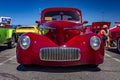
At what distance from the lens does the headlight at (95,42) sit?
7.12 meters

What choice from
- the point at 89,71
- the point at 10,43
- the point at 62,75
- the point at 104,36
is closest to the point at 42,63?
the point at 62,75

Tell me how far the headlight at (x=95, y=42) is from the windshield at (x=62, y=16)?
2485 millimetres

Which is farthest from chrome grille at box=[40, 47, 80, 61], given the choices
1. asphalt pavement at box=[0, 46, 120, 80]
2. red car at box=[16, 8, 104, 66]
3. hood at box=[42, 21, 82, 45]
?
hood at box=[42, 21, 82, 45]

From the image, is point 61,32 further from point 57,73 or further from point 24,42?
point 57,73

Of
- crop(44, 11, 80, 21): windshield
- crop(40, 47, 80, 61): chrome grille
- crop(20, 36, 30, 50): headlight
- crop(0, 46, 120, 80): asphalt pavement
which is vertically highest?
crop(44, 11, 80, 21): windshield

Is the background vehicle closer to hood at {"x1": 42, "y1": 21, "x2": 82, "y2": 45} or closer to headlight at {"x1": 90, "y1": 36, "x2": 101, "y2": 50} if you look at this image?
hood at {"x1": 42, "y1": 21, "x2": 82, "y2": 45}

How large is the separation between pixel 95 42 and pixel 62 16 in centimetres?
291

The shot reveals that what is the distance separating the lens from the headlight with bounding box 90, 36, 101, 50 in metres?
7.12

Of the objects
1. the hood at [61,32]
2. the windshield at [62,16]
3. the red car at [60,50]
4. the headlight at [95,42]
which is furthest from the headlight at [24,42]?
the windshield at [62,16]

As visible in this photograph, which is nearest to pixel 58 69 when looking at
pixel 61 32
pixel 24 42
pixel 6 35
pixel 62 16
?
pixel 61 32

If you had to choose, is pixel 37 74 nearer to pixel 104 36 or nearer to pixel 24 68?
pixel 24 68

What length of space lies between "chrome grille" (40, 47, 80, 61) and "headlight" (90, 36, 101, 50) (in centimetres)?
43

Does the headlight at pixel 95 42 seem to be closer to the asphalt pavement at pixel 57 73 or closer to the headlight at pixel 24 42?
the asphalt pavement at pixel 57 73

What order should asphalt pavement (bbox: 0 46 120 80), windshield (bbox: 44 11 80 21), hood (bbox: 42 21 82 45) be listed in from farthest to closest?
windshield (bbox: 44 11 80 21)
hood (bbox: 42 21 82 45)
asphalt pavement (bbox: 0 46 120 80)
